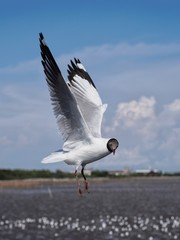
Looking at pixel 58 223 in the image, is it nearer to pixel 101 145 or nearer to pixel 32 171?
pixel 101 145

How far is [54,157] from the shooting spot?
822 cm

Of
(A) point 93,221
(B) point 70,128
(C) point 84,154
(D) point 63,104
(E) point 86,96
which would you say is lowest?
(A) point 93,221

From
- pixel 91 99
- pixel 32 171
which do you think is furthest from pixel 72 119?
pixel 32 171

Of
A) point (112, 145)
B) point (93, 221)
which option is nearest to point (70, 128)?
point (112, 145)

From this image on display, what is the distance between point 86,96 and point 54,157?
1.66 meters

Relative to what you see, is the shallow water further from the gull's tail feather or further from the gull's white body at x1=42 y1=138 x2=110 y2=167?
the gull's white body at x1=42 y1=138 x2=110 y2=167

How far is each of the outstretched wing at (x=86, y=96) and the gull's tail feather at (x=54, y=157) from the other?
81cm

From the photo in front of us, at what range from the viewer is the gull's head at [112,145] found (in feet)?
23.0

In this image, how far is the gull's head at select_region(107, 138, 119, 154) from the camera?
700cm

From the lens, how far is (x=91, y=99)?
966cm

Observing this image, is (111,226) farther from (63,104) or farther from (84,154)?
(84,154)

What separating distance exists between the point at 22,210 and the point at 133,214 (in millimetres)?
18862

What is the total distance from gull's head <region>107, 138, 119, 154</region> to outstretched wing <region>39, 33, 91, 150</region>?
2.67 ft

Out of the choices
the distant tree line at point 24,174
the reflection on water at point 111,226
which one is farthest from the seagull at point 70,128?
the distant tree line at point 24,174
